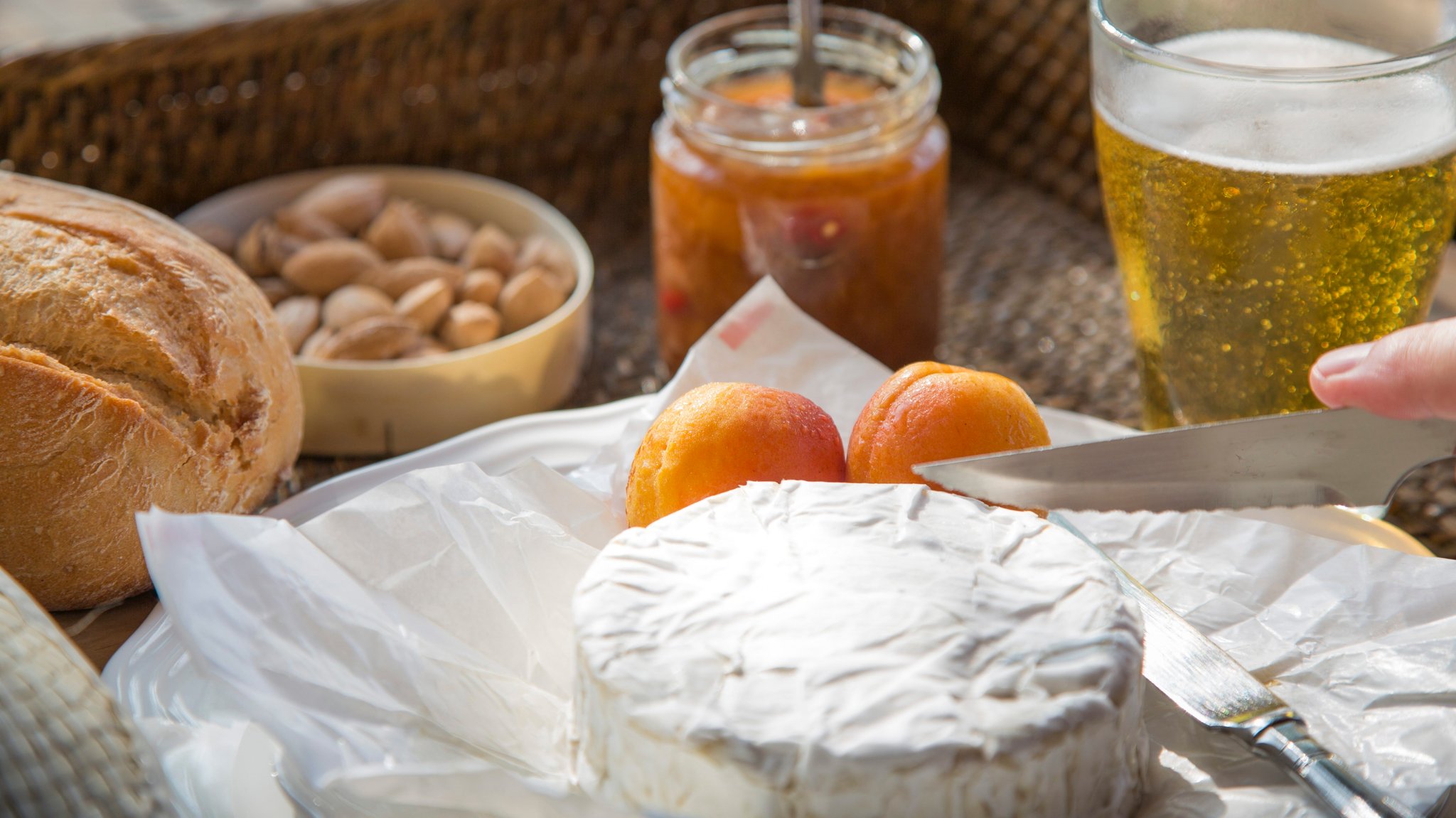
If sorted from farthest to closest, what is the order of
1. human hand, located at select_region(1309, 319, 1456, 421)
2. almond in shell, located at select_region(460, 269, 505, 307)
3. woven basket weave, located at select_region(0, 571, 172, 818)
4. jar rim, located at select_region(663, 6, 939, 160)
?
almond in shell, located at select_region(460, 269, 505, 307)
jar rim, located at select_region(663, 6, 939, 160)
human hand, located at select_region(1309, 319, 1456, 421)
woven basket weave, located at select_region(0, 571, 172, 818)

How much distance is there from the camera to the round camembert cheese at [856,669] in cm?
46

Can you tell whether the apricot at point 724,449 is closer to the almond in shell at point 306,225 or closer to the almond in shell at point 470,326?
the almond in shell at point 470,326

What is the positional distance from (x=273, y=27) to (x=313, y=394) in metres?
0.35

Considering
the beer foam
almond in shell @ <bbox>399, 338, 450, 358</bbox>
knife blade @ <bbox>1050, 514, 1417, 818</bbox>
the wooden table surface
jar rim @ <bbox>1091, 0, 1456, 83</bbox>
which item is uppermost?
jar rim @ <bbox>1091, 0, 1456, 83</bbox>

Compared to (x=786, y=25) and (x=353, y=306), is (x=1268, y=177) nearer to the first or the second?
(x=786, y=25)

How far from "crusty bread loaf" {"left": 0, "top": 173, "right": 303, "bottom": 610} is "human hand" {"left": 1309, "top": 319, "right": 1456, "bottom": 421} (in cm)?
56

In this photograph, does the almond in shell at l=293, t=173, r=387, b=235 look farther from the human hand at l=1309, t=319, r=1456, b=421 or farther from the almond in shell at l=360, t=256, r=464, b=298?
the human hand at l=1309, t=319, r=1456, b=421

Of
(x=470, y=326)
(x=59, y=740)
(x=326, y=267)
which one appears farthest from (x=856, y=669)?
(x=326, y=267)

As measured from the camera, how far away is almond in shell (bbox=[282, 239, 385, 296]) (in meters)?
0.93

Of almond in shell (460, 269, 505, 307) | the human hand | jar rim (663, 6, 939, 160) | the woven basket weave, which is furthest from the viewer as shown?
almond in shell (460, 269, 505, 307)

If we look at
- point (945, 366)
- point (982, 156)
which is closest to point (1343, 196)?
point (945, 366)

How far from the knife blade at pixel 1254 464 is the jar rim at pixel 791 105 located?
11.4 inches

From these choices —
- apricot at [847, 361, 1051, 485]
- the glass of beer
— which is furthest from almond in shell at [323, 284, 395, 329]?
the glass of beer

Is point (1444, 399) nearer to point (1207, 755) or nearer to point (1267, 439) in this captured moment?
point (1267, 439)
